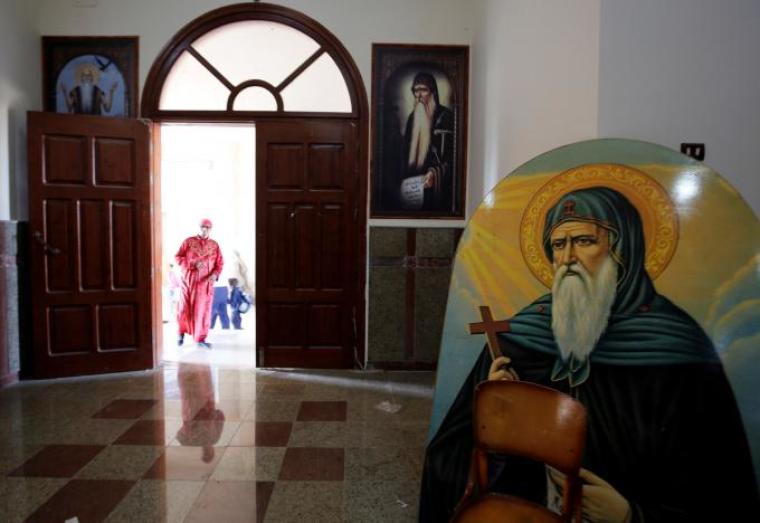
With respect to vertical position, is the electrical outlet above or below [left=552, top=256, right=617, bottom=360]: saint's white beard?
above

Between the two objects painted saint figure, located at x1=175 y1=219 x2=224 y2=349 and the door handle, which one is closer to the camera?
the door handle

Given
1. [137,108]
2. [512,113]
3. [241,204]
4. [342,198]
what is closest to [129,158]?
[137,108]

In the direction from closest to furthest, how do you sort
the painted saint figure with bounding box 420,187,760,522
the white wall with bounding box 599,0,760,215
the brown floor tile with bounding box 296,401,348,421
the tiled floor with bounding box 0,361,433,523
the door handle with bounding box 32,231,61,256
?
the painted saint figure with bounding box 420,187,760,522 < the white wall with bounding box 599,0,760,215 < the tiled floor with bounding box 0,361,433,523 < the brown floor tile with bounding box 296,401,348,421 < the door handle with bounding box 32,231,61,256

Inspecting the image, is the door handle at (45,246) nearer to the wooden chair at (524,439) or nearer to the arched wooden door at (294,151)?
the arched wooden door at (294,151)

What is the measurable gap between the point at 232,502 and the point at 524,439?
1485 millimetres

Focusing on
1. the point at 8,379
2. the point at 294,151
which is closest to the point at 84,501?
the point at 8,379

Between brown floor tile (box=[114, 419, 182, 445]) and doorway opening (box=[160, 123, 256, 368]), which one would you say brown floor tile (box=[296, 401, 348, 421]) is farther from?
doorway opening (box=[160, 123, 256, 368])

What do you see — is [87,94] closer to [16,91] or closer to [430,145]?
[16,91]

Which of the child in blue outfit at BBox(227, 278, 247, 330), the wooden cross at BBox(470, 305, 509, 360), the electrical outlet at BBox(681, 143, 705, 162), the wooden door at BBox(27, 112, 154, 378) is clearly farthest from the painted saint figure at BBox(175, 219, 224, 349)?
the electrical outlet at BBox(681, 143, 705, 162)

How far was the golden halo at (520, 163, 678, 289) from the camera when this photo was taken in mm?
1573

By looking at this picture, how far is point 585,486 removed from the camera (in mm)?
1534

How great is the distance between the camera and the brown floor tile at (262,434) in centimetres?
276

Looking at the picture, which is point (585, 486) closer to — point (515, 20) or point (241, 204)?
point (515, 20)

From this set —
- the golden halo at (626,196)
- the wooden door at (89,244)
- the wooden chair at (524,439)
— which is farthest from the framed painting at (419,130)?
the wooden chair at (524,439)
